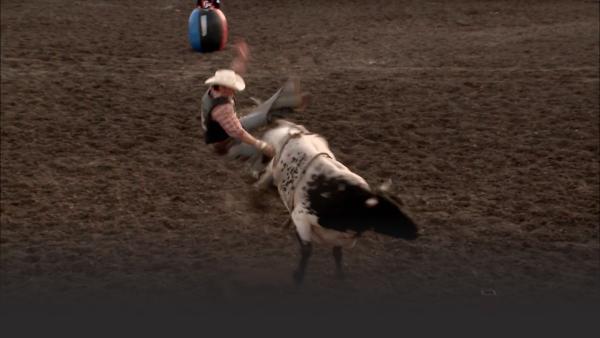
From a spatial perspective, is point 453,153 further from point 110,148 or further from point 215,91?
point 215,91

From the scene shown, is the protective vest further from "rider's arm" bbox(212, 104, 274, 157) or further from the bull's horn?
the bull's horn

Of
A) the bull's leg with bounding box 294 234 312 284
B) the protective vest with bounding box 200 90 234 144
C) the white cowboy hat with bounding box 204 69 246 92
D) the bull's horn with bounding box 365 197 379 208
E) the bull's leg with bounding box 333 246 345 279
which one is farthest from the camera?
the bull's leg with bounding box 333 246 345 279

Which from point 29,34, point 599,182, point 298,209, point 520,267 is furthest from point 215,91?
point 29,34

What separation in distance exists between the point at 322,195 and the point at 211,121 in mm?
1010

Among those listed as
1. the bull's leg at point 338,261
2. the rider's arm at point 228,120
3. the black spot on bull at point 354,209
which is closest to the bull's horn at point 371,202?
the black spot on bull at point 354,209

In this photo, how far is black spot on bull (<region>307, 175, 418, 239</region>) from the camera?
5.46 meters

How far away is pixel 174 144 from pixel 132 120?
1.29 metres

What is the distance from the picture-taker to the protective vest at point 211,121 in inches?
206

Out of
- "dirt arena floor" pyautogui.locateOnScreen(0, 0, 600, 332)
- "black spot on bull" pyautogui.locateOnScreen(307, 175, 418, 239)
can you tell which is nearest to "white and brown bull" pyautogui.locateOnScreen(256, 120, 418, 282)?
"black spot on bull" pyautogui.locateOnScreen(307, 175, 418, 239)

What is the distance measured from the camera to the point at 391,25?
18.4 meters

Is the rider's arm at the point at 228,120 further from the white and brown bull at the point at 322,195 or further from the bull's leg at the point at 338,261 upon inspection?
the bull's leg at the point at 338,261

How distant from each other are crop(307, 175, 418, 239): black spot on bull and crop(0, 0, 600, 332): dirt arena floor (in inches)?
34.4

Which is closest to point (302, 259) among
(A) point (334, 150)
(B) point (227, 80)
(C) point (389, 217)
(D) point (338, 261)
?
(D) point (338, 261)

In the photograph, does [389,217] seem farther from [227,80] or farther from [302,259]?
[227,80]
